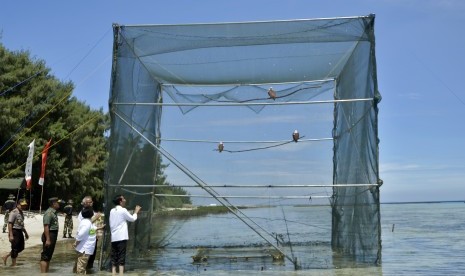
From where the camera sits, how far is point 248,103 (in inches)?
484

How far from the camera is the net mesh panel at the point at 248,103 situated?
11359 mm

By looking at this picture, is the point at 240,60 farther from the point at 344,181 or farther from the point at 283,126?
the point at 344,181

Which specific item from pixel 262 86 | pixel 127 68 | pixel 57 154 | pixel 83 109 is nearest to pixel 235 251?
pixel 262 86

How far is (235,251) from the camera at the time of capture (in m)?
12.9

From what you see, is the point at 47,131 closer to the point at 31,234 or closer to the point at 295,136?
the point at 31,234

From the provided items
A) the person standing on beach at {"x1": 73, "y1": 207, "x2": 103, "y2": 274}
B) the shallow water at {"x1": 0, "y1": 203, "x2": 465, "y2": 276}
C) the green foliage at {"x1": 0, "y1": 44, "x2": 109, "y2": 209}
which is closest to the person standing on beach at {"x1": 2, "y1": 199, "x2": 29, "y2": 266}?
the shallow water at {"x1": 0, "y1": 203, "x2": 465, "y2": 276}

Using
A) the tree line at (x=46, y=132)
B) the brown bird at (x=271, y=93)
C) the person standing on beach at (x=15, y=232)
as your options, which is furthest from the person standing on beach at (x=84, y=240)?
the tree line at (x=46, y=132)

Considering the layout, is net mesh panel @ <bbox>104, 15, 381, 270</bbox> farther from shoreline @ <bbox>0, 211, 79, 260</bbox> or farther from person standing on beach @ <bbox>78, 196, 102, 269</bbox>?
shoreline @ <bbox>0, 211, 79, 260</bbox>

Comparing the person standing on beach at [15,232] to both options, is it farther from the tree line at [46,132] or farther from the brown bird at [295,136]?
the tree line at [46,132]

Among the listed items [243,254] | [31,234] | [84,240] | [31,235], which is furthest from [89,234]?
[31,234]

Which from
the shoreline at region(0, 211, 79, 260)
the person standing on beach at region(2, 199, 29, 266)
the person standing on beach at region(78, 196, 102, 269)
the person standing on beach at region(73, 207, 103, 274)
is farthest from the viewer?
the shoreline at region(0, 211, 79, 260)

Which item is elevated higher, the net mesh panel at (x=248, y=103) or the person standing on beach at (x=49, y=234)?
the net mesh panel at (x=248, y=103)

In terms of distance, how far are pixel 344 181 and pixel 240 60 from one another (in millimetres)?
3339

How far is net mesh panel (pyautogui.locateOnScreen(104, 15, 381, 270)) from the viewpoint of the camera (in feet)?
37.3
